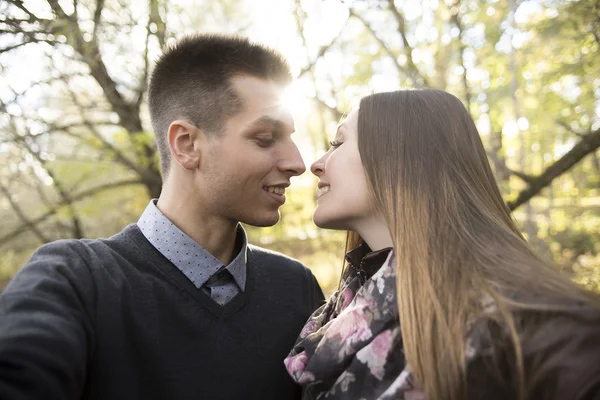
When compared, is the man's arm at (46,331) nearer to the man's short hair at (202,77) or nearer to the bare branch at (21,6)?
the man's short hair at (202,77)

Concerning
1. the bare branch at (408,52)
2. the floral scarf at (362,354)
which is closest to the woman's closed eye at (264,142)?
the floral scarf at (362,354)

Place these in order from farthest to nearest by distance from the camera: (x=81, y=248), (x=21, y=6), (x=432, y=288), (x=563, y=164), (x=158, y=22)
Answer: (x=563, y=164)
(x=158, y=22)
(x=21, y=6)
(x=81, y=248)
(x=432, y=288)

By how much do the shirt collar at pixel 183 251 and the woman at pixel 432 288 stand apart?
0.43m

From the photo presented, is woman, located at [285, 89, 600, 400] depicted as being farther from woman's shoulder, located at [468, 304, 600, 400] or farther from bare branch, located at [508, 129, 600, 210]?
bare branch, located at [508, 129, 600, 210]

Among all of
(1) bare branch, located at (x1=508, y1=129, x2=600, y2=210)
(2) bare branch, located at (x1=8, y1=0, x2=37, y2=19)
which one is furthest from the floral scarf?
(1) bare branch, located at (x1=508, y1=129, x2=600, y2=210)

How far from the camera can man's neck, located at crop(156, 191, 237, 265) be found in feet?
6.23

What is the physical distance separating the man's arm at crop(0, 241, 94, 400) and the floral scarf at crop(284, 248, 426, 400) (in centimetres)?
71

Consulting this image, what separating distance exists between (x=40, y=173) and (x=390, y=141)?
5.94m

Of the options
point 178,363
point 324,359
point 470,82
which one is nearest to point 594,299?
point 324,359

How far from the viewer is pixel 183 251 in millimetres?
1742

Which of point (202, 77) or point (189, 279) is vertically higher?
point (202, 77)

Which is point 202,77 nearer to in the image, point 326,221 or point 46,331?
point 326,221

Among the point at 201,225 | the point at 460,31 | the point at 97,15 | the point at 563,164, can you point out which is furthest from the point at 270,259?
the point at 460,31

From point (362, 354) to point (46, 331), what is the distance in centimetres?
91
